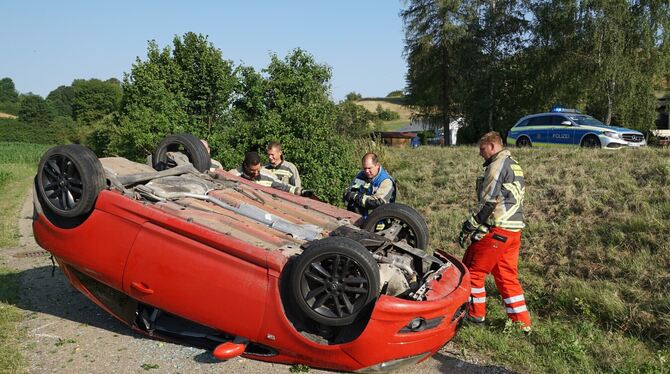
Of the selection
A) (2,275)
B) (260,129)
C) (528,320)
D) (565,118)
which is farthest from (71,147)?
(565,118)

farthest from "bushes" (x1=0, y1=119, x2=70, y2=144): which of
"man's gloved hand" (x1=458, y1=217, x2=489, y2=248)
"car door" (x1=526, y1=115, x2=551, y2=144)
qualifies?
"man's gloved hand" (x1=458, y1=217, x2=489, y2=248)

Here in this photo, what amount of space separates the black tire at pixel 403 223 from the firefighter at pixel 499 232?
44 centimetres

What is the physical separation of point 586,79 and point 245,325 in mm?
21709

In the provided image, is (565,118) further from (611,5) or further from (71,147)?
(71,147)

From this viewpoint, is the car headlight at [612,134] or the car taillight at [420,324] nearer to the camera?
the car taillight at [420,324]

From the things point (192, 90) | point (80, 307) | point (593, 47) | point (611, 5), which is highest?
point (611, 5)

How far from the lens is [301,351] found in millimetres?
3572

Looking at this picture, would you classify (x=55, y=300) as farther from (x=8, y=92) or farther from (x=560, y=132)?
(x=8, y=92)

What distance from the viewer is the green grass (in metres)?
4.04

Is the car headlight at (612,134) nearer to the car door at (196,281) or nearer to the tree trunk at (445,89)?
the car door at (196,281)

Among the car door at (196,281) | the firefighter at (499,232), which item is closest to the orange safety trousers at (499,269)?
the firefighter at (499,232)

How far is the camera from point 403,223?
15.8 feet

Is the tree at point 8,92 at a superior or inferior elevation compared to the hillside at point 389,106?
superior

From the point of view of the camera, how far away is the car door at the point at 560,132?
14570 mm
